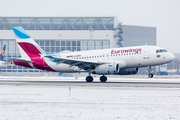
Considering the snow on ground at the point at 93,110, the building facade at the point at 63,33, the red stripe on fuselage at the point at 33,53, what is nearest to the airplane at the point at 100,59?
the red stripe on fuselage at the point at 33,53

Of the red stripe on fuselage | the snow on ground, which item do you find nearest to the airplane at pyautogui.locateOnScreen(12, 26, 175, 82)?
the red stripe on fuselage

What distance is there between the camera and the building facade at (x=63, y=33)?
101 m

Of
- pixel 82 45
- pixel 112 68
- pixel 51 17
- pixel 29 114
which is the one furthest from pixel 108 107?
pixel 51 17

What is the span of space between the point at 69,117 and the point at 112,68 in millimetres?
24010

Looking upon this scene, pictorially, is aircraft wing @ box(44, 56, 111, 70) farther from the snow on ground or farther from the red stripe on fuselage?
the snow on ground

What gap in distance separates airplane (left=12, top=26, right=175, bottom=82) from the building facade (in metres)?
57.5

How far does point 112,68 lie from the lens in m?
36.5

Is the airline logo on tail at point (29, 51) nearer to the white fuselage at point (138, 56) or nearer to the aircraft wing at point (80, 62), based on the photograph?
the white fuselage at point (138, 56)

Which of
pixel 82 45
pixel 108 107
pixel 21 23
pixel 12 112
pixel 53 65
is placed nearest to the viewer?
A: pixel 12 112

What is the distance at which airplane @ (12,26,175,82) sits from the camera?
3753cm

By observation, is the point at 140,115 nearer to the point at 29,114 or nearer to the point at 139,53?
the point at 29,114

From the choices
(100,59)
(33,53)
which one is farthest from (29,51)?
(100,59)

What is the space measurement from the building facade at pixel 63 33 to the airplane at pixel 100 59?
189 ft

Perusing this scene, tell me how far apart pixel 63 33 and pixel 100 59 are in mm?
63728
